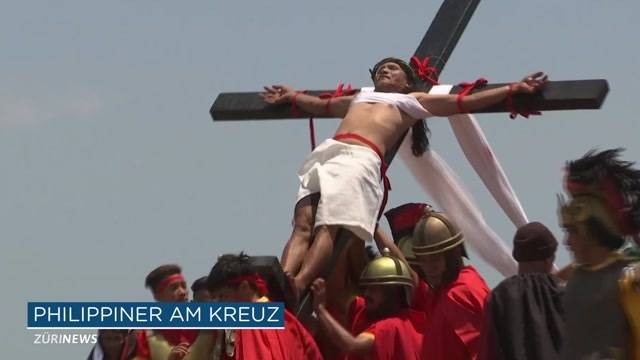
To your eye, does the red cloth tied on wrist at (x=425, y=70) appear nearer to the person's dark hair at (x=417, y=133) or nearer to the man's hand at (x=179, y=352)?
the person's dark hair at (x=417, y=133)

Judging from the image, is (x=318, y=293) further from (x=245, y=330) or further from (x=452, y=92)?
(x=452, y=92)

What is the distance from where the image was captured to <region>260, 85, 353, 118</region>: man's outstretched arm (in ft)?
33.4

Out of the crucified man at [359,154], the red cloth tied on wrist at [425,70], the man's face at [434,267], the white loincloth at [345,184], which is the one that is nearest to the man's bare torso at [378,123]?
the crucified man at [359,154]

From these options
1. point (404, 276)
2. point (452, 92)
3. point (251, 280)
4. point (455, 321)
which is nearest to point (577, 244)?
point (455, 321)

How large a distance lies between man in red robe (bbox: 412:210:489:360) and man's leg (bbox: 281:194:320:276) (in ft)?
2.35

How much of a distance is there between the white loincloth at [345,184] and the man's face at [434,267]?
80 cm

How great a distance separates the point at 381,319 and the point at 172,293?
1.44 metres

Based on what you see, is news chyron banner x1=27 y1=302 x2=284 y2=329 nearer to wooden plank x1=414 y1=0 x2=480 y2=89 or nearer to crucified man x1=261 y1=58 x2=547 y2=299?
crucified man x1=261 y1=58 x2=547 y2=299

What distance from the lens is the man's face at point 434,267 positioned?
846 centimetres

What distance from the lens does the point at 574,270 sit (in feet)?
21.6

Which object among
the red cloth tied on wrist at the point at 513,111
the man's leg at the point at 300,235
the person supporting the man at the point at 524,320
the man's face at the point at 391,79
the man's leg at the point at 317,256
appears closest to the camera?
the person supporting the man at the point at 524,320

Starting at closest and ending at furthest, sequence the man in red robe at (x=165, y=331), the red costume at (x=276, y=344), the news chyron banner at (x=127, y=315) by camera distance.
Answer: the red costume at (x=276, y=344) < the news chyron banner at (x=127, y=315) < the man in red robe at (x=165, y=331)

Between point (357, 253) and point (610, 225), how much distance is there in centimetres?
303

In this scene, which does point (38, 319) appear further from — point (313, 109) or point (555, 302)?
point (555, 302)
